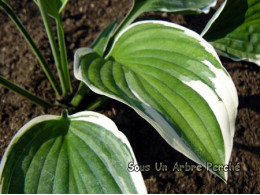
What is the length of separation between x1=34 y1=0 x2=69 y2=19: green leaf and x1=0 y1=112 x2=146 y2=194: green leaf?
1.12 feet

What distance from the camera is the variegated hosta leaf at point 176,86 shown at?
717 millimetres

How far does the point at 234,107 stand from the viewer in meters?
0.75

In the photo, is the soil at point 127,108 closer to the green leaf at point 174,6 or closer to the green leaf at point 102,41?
the green leaf at point 102,41

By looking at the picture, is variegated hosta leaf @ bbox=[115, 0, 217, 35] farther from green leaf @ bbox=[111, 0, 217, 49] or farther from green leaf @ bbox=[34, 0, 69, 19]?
green leaf @ bbox=[34, 0, 69, 19]

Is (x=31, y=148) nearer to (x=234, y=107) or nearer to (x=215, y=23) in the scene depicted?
(x=234, y=107)

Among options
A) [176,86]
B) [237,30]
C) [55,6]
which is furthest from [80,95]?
[237,30]

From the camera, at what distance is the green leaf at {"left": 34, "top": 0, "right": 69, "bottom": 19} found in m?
0.90

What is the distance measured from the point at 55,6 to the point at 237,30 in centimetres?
59

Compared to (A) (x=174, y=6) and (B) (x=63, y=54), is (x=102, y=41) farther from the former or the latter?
(A) (x=174, y=6)

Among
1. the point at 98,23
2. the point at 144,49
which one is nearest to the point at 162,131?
the point at 144,49

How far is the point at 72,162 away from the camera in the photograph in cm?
76

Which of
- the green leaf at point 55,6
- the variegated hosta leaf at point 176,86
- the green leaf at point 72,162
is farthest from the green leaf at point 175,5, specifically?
the green leaf at point 72,162

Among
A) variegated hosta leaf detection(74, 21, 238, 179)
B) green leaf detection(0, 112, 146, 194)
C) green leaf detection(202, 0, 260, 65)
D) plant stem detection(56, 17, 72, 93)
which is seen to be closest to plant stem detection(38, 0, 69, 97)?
plant stem detection(56, 17, 72, 93)

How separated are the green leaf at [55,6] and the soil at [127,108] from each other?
1.15ft
